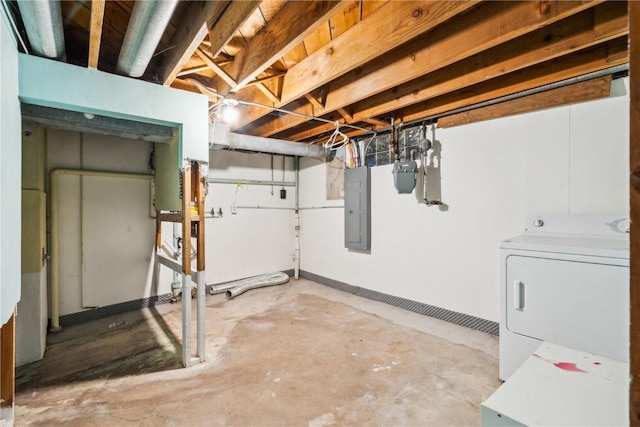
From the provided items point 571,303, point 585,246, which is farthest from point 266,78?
point 571,303

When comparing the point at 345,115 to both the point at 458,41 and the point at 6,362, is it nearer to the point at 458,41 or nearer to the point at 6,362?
the point at 458,41

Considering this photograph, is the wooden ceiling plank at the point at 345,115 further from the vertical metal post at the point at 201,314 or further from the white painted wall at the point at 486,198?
the vertical metal post at the point at 201,314

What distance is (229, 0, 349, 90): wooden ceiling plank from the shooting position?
1.41m

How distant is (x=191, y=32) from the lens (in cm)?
159

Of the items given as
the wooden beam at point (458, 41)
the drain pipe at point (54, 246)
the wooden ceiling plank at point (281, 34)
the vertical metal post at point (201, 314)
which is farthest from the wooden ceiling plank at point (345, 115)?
the drain pipe at point (54, 246)

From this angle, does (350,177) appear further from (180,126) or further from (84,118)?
(84,118)

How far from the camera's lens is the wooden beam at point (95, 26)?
1.24 m

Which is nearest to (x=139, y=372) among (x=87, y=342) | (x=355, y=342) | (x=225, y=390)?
(x=225, y=390)

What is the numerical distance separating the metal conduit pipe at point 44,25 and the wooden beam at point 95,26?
0.13 m

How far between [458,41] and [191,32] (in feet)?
4.93

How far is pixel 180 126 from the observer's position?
2.11 m

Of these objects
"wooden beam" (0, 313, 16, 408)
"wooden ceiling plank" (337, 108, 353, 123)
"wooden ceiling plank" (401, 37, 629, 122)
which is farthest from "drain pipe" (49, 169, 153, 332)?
"wooden ceiling plank" (401, 37, 629, 122)

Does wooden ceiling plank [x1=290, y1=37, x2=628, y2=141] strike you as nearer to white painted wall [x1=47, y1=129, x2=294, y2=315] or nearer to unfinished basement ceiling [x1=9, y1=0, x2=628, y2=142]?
unfinished basement ceiling [x1=9, y1=0, x2=628, y2=142]

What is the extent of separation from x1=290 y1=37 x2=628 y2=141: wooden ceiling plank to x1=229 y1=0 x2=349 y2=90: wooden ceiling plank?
1.31 meters
